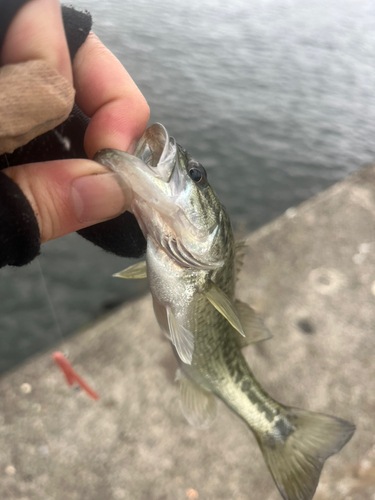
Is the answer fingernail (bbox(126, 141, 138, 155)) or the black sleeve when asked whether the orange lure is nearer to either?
the black sleeve

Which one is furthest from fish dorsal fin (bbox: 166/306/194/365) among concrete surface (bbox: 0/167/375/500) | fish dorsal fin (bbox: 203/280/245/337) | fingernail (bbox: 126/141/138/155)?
concrete surface (bbox: 0/167/375/500)

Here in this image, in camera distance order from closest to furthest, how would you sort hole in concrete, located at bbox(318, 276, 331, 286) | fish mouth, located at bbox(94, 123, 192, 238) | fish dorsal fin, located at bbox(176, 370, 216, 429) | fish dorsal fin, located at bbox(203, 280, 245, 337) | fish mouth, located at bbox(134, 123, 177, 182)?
fish mouth, located at bbox(94, 123, 192, 238)
fish mouth, located at bbox(134, 123, 177, 182)
fish dorsal fin, located at bbox(203, 280, 245, 337)
fish dorsal fin, located at bbox(176, 370, 216, 429)
hole in concrete, located at bbox(318, 276, 331, 286)

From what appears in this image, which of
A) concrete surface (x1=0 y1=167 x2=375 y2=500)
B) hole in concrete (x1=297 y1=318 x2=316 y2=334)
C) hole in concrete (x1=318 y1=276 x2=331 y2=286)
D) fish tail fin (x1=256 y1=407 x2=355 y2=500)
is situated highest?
fish tail fin (x1=256 y1=407 x2=355 y2=500)

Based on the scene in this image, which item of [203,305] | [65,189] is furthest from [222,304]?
[65,189]

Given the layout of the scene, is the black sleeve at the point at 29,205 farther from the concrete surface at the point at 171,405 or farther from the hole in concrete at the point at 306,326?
the hole in concrete at the point at 306,326

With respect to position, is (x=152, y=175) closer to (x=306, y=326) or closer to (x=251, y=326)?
(x=251, y=326)

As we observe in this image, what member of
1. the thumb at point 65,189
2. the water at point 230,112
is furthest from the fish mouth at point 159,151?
the water at point 230,112

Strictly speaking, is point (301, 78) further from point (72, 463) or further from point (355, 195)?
point (72, 463)
